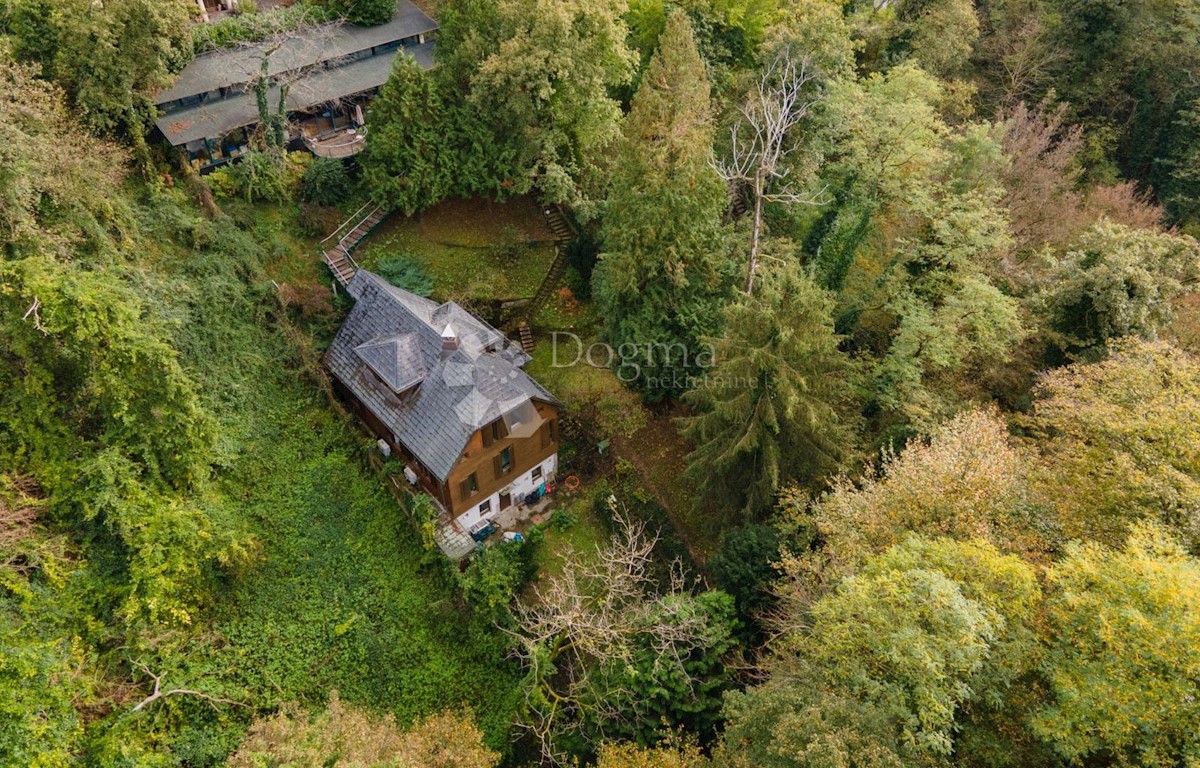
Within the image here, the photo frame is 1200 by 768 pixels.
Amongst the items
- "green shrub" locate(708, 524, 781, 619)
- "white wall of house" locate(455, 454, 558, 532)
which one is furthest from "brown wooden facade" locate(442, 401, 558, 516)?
"green shrub" locate(708, 524, 781, 619)

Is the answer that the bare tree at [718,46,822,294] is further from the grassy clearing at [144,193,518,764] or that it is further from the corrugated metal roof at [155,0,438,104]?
the grassy clearing at [144,193,518,764]

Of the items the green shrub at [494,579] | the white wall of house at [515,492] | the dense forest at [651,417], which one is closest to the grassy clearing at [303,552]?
the dense forest at [651,417]

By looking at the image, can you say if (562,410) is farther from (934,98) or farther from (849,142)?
Result: (934,98)

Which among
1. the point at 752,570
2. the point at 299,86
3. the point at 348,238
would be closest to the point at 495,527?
the point at 752,570

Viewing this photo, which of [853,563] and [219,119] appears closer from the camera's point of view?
[853,563]

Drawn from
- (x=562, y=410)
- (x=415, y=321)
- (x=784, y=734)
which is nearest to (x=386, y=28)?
(x=415, y=321)
